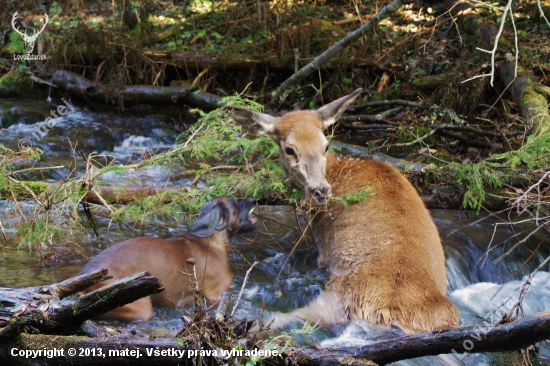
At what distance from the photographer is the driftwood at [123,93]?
12.6 meters

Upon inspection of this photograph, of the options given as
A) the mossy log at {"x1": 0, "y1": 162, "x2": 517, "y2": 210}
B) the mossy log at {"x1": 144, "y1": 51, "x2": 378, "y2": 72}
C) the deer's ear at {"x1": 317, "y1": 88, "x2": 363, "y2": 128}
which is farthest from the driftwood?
the deer's ear at {"x1": 317, "y1": 88, "x2": 363, "y2": 128}

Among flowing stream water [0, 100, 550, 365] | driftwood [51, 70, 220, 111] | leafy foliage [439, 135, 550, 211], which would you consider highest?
leafy foliage [439, 135, 550, 211]

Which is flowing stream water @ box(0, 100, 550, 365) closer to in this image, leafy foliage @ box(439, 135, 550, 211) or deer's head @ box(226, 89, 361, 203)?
leafy foliage @ box(439, 135, 550, 211)

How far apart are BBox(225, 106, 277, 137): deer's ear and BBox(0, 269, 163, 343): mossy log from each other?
3.43m

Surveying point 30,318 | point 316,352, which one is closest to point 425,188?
point 316,352

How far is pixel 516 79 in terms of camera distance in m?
10.4

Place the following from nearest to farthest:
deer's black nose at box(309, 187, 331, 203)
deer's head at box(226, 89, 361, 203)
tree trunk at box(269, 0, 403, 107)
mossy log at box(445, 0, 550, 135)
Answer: deer's black nose at box(309, 187, 331, 203) < deer's head at box(226, 89, 361, 203) < mossy log at box(445, 0, 550, 135) < tree trunk at box(269, 0, 403, 107)

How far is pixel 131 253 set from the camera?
5.31 metres

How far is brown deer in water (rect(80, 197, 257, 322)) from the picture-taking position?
511cm

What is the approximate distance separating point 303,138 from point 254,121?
2.20 feet

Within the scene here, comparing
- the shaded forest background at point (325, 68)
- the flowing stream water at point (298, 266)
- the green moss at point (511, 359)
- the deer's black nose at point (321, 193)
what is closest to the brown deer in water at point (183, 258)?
the flowing stream water at point (298, 266)

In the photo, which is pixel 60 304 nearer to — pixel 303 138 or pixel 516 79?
pixel 303 138

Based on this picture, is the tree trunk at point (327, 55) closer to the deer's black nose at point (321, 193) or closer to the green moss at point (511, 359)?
the deer's black nose at point (321, 193)

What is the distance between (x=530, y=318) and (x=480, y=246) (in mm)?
4586
